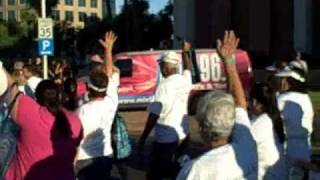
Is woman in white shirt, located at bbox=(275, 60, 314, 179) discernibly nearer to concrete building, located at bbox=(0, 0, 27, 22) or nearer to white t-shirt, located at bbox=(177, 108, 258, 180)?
white t-shirt, located at bbox=(177, 108, 258, 180)

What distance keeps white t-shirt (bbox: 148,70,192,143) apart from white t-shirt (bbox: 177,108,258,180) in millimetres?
4613

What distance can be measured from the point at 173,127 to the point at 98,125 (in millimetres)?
1909

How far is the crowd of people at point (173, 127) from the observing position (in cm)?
509

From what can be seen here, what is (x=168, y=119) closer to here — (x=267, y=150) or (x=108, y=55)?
(x=108, y=55)

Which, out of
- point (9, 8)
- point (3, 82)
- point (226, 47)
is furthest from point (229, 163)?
point (9, 8)

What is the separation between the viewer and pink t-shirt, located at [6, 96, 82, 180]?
6082mm

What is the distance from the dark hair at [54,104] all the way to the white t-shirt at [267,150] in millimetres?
1333

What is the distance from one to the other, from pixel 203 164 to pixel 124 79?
22.4 m

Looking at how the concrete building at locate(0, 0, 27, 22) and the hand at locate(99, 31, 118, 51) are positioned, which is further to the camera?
the concrete building at locate(0, 0, 27, 22)

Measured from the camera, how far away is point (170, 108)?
10070mm

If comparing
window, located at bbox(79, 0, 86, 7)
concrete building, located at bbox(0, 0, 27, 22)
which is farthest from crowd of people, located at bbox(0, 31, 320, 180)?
window, located at bbox(79, 0, 86, 7)

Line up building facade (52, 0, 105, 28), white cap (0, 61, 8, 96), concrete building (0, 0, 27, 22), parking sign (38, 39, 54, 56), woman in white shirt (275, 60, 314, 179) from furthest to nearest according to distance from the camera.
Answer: building facade (52, 0, 105, 28) → concrete building (0, 0, 27, 22) → parking sign (38, 39, 54, 56) → woman in white shirt (275, 60, 314, 179) → white cap (0, 61, 8, 96)

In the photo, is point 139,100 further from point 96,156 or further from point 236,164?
point 236,164

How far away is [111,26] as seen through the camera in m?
76.8
